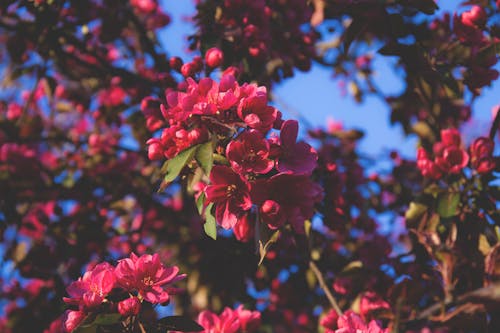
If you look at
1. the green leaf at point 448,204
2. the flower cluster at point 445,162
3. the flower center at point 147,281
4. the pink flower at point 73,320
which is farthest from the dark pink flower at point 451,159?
the pink flower at point 73,320

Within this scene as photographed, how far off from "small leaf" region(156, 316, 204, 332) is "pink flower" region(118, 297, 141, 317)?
0.09m

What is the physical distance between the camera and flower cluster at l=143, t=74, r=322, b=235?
1455mm

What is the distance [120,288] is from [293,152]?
670mm

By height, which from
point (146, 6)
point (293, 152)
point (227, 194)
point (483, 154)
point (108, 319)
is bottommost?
point (108, 319)

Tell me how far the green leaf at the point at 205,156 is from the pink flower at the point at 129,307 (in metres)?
0.43

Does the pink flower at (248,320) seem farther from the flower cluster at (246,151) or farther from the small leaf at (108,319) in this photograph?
the small leaf at (108,319)

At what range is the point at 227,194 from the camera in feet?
4.94

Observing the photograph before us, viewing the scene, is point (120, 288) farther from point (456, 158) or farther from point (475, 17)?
point (475, 17)

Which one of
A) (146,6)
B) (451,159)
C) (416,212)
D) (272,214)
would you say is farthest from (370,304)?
(146,6)

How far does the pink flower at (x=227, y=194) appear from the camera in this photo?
1.47 metres

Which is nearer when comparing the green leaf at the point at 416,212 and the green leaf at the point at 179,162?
the green leaf at the point at 179,162

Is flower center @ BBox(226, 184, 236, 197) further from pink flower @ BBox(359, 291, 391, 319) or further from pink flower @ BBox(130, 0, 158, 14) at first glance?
pink flower @ BBox(130, 0, 158, 14)

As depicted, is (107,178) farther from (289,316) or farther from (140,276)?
(140,276)

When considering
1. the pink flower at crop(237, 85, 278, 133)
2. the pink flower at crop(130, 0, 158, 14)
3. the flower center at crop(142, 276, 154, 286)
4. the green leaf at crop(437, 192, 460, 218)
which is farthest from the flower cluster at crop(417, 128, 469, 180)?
the pink flower at crop(130, 0, 158, 14)
